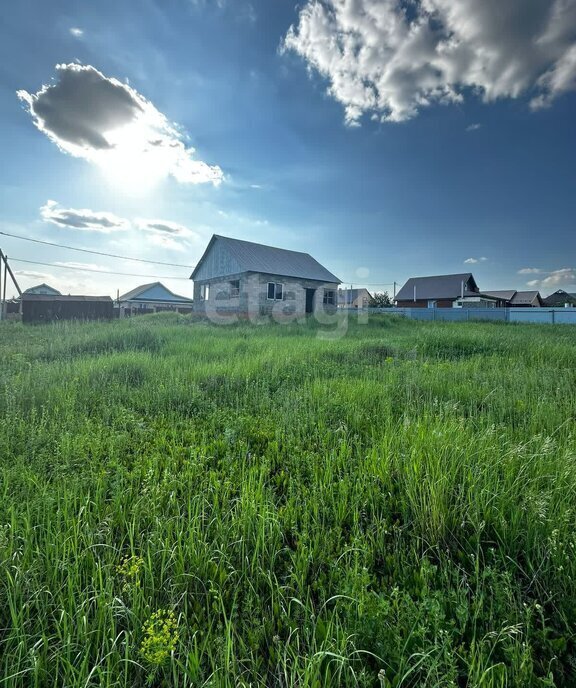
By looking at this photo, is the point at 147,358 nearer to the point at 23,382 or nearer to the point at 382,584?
the point at 23,382

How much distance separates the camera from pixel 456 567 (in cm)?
158

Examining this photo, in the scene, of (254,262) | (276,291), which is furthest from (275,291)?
(254,262)

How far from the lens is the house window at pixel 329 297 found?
84.4 feet

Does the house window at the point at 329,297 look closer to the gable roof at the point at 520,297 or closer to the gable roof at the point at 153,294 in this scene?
the gable roof at the point at 153,294

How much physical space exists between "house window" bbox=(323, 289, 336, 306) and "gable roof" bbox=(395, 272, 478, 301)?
25.1 m

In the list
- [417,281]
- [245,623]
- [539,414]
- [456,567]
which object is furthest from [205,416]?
[417,281]

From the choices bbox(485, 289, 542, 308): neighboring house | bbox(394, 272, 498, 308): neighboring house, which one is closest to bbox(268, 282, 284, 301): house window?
bbox(394, 272, 498, 308): neighboring house

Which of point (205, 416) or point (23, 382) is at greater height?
point (23, 382)

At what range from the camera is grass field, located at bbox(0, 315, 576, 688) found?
1128 millimetres

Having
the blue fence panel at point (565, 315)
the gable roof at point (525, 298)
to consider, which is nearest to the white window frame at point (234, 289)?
the blue fence panel at point (565, 315)

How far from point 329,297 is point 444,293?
26.3 meters

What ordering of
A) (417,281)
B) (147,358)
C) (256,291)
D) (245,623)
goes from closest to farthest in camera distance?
(245,623) < (147,358) < (256,291) < (417,281)

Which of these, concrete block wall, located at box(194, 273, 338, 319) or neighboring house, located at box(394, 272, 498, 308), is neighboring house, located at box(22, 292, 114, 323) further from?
neighboring house, located at box(394, 272, 498, 308)

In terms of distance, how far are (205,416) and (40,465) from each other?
1.62m
